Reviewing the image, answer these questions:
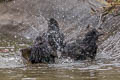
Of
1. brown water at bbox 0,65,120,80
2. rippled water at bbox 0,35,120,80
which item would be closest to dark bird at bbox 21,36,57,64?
rippled water at bbox 0,35,120,80

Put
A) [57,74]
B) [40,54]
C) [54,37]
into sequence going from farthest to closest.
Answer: [54,37] → [40,54] → [57,74]

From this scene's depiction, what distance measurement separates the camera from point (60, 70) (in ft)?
22.3

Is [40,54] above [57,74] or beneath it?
above

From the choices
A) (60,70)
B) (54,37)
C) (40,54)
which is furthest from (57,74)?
(54,37)

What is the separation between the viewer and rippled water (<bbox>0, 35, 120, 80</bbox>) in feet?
19.8

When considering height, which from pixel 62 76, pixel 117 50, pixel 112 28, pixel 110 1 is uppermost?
pixel 110 1

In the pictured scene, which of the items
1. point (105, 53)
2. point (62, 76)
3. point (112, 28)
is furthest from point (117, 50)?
point (62, 76)

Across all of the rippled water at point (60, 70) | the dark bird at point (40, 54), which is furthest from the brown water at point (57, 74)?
the dark bird at point (40, 54)

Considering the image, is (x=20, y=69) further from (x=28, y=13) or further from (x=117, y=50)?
(x=28, y=13)

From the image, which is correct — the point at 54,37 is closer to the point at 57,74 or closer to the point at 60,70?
the point at 60,70

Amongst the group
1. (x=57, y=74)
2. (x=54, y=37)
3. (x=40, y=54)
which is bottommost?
(x=57, y=74)

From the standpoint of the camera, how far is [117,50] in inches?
341

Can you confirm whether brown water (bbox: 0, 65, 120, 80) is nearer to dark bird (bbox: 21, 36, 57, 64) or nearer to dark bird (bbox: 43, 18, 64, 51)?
dark bird (bbox: 21, 36, 57, 64)

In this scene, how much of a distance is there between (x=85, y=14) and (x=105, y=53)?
11.1 feet
